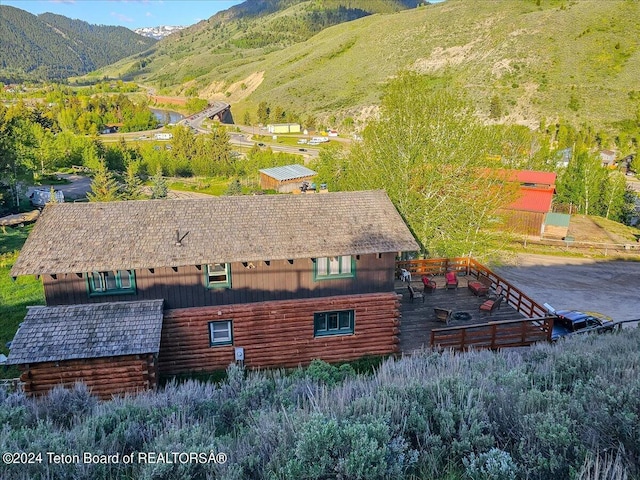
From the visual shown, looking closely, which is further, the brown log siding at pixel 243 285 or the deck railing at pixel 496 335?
the deck railing at pixel 496 335

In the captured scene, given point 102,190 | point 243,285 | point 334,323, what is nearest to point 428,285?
point 334,323

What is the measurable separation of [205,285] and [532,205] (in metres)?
36.1

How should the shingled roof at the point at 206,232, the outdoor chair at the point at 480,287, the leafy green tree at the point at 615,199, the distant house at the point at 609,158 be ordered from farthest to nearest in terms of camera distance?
1. the distant house at the point at 609,158
2. the leafy green tree at the point at 615,199
3. the outdoor chair at the point at 480,287
4. the shingled roof at the point at 206,232

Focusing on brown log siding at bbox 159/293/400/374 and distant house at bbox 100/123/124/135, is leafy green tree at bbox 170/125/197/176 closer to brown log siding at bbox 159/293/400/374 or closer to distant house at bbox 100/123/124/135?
distant house at bbox 100/123/124/135

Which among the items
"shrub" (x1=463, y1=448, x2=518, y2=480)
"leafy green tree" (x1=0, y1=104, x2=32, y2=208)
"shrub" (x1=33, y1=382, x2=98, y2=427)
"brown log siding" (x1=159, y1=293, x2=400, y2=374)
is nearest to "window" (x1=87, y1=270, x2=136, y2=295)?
"brown log siding" (x1=159, y1=293, x2=400, y2=374)

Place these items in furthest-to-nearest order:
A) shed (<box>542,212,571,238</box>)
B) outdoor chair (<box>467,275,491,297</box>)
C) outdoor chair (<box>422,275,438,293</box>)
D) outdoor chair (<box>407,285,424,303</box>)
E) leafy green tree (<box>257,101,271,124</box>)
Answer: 1. leafy green tree (<box>257,101,271,124</box>)
2. shed (<box>542,212,571,238</box>)
3. outdoor chair (<box>422,275,438,293</box>)
4. outdoor chair (<box>467,275,491,297</box>)
5. outdoor chair (<box>407,285,424,303</box>)

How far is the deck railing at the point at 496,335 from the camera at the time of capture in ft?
52.8

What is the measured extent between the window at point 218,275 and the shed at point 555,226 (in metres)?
36.1

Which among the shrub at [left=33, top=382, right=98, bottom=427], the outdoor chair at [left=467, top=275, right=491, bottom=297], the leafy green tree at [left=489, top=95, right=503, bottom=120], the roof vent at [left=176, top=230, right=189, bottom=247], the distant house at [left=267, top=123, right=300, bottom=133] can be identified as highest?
the leafy green tree at [left=489, top=95, right=503, bottom=120]

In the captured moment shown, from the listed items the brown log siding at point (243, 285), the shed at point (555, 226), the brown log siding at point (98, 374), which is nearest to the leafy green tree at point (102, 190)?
the brown log siding at point (243, 285)

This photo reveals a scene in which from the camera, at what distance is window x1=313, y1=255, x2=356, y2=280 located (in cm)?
1602

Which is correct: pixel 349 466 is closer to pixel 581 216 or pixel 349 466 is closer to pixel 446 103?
pixel 446 103

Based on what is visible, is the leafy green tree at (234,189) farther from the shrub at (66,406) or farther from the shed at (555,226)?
the shrub at (66,406)

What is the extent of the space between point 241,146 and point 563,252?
66.9m
